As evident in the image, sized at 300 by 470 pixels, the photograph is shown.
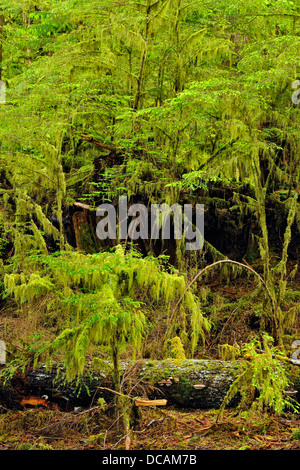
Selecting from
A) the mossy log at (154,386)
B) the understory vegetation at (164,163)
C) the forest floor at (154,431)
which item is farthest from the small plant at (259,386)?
the mossy log at (154,386)

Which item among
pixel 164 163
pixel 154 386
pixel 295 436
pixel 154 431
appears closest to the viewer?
pixel 295 436

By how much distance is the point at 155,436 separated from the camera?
596 centimetres

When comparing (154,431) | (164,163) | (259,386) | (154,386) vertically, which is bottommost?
(154,431)

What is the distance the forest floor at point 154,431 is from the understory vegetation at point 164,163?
7cm

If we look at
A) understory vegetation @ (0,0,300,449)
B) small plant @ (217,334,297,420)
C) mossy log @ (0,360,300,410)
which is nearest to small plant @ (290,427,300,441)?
small plant @ (217,334,297,420)

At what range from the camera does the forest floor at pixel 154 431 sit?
226 inches

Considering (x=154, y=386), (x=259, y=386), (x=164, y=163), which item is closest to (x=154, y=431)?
(x=154, y=386)

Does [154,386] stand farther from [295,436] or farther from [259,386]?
[295,436]

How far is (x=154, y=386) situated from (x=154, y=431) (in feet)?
2.75

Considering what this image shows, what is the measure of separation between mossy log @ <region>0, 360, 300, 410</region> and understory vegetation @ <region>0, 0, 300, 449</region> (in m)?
0.24

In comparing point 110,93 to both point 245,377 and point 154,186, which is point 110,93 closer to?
point 154,186

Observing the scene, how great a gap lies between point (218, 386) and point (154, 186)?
5894mm

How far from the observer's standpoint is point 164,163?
1124 cm

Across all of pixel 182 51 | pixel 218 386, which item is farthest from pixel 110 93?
pixel 218 386
